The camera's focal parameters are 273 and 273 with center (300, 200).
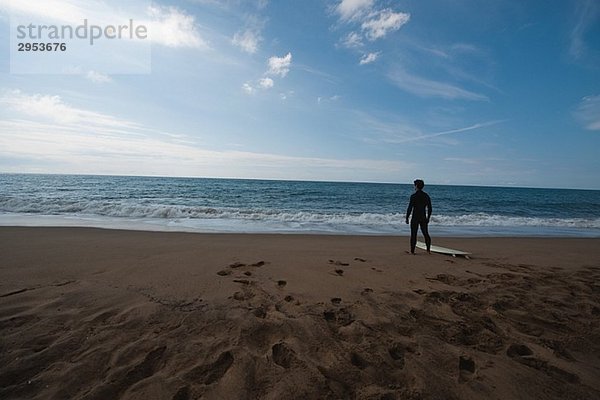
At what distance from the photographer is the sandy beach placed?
2217 millimetres

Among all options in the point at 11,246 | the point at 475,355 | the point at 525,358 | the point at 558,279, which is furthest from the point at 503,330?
the point at 11,246

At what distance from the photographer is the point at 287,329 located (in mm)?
3004

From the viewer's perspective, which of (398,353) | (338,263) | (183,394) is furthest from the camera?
(338,263)

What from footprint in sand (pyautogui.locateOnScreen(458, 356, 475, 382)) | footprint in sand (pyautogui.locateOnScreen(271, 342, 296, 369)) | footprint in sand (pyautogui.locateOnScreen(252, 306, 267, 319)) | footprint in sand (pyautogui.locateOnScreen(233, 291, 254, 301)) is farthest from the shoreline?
footprint in sand (pyautogui.locateOnScreen(458, 356, 475, 382))

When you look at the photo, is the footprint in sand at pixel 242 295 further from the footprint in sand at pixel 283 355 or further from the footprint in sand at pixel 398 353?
the footprint in sand at pixel 398 353

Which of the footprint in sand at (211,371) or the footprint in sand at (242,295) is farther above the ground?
the footprint in sand at (242,295)

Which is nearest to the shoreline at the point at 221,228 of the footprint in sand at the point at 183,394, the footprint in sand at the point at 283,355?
the footprint in sand at the point at 283,355

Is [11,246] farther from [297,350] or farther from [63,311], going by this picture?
[297,350]

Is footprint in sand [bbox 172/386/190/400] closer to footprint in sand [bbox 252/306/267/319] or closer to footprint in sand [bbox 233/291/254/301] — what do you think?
footprint in sand [bbox 252/306/267/319]

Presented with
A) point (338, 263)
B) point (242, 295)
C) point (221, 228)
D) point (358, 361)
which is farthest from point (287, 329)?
point (221, 228)

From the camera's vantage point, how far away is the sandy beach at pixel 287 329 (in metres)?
2.22

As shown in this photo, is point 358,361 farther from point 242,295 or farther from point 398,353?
point 242,295

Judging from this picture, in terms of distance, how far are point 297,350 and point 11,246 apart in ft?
24.4

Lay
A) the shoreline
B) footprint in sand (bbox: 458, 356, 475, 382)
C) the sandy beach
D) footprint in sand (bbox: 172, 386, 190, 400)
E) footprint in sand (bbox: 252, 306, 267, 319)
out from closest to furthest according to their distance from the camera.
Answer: footprint in sand (bbox: 172, 386, 190, 400) < the sandy beach < footprint in sand (bbox: 458, 356, 475, 382) < footprint in sand (bbox: 252, 306, 267, 319) < the shoreline
